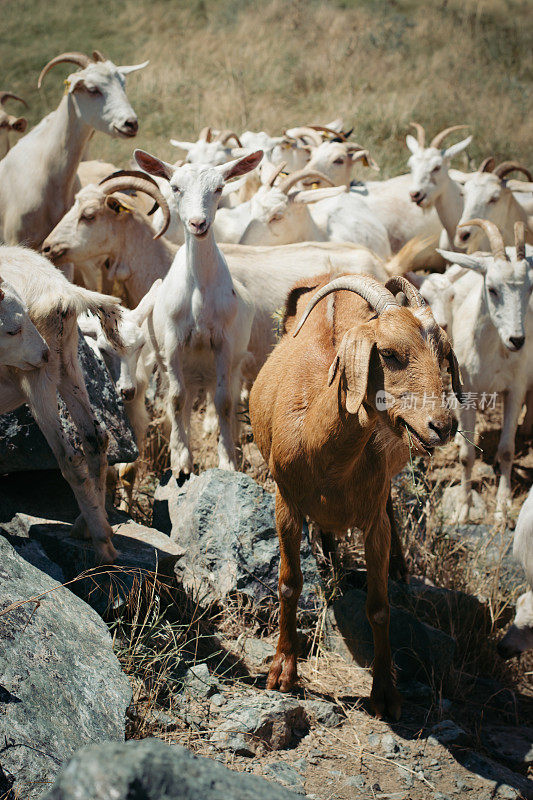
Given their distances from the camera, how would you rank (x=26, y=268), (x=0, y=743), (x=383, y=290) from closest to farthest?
(x=0, y=743) < (x=383, y=290) < (x=26, y=268)

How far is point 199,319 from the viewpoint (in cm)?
526

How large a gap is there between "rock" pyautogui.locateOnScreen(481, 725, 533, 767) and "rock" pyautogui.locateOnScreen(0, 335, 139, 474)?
269cm

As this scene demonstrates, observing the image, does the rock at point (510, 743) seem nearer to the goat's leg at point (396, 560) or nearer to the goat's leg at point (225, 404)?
the goat's leg at point (396, 560)

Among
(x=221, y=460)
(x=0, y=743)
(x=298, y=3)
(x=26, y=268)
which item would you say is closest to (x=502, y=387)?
(x=221, y=460)

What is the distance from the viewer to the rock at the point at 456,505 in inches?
255

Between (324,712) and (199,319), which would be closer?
(324,712)

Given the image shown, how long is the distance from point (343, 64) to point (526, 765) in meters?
16.7

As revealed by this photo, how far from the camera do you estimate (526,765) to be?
159 inches

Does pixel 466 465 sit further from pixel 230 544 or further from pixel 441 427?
pixel 441 427

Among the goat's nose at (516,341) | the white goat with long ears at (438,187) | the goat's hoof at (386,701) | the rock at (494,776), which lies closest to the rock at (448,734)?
the rock at (494,776)

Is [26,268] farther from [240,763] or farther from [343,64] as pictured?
[343,64]

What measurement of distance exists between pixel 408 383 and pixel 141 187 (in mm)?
3780

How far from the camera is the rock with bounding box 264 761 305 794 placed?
3.23 metres

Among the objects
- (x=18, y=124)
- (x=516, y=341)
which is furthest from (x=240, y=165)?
(x=18, y=124)
